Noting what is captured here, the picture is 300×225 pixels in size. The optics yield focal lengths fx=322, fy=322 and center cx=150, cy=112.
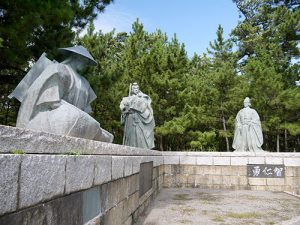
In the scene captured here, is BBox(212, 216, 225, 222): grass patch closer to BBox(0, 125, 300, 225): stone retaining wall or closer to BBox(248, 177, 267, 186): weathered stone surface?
BBox(0, 125, 300, 225): stone retaining wall

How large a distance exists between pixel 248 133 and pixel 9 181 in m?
11.0

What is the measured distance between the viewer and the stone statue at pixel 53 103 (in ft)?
9.28

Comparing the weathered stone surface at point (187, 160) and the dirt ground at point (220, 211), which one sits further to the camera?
the weathered stone surface at point (187, 160)

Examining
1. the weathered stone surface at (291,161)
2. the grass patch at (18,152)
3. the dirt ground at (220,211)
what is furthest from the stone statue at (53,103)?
the weathered stone surface at (291,161)

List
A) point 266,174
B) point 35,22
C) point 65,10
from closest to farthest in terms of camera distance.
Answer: point 35,22 → point 65,10 → point 266,174

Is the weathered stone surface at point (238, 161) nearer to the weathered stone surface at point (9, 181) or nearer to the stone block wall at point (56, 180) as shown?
the stone block wall at point (56, 180)

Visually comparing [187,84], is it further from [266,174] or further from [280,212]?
[280,212]

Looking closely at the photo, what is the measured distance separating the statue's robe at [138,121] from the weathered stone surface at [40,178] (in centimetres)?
828

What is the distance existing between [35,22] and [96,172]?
12.8 feet

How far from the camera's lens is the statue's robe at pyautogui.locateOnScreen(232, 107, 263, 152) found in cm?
1148

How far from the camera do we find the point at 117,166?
11.9 ft

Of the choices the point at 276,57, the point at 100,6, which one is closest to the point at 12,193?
the point at 100,6

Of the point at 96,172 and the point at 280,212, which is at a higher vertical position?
the point at 96,172

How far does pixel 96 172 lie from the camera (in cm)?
274
